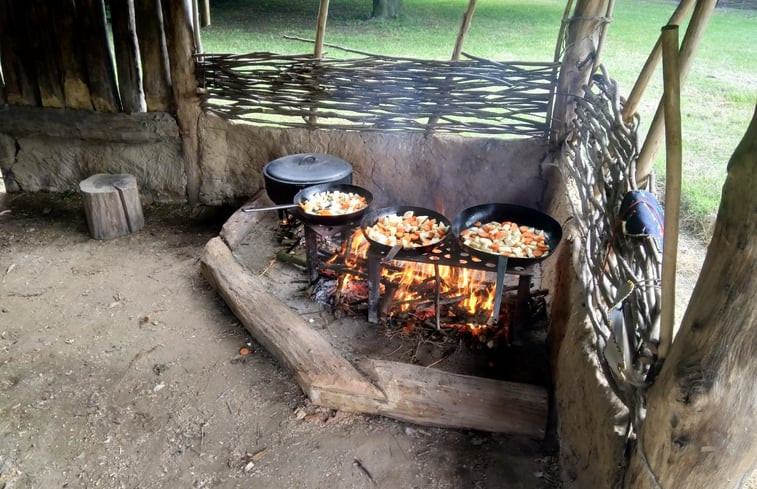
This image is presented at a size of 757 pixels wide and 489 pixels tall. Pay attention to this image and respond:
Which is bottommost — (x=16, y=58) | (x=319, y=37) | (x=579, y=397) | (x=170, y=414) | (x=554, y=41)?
(x=170, y=414)

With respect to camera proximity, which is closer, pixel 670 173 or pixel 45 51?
pixel 670 173

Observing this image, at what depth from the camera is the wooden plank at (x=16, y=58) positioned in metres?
4.07

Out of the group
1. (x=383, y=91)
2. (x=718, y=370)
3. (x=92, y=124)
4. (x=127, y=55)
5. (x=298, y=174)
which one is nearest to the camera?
(x=718, y=370)

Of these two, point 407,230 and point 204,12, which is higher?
point 204,12

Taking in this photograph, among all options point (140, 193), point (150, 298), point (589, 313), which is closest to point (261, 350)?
point (150, 298)

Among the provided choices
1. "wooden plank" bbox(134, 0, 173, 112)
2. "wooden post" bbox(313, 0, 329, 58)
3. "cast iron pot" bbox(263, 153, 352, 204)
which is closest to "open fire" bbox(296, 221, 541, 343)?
"cast iron pot" bbox(263, 153, 352, 204)

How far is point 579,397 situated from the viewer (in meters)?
1.95

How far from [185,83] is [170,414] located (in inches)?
103

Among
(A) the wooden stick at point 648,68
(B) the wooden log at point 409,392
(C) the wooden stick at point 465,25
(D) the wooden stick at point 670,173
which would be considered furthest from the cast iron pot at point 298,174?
(D) the wooden stick at point 670,173

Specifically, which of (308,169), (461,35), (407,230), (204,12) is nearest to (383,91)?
(461,35)

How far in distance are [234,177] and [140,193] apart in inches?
34.7

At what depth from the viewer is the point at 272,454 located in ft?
7.72

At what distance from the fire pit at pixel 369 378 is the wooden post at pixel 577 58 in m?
1.41

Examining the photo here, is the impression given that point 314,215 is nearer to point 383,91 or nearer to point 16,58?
point 383,91
